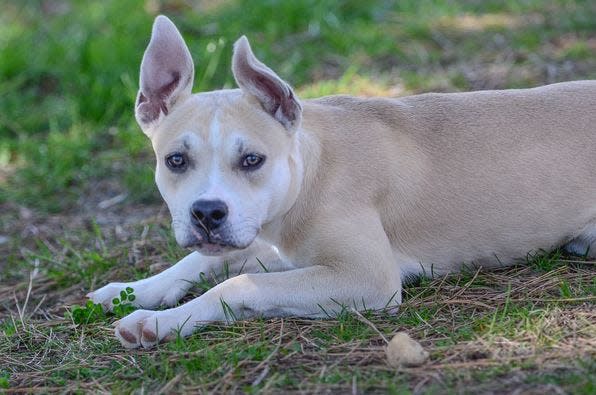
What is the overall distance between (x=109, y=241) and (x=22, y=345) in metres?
1.47

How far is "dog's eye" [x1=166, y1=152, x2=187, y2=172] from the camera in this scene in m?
4.28

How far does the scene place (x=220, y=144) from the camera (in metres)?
4.21

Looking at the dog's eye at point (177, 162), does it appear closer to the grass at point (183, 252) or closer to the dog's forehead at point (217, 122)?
the dog's forehead at point (217, 122)

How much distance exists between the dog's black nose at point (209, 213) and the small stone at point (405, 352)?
85 cm

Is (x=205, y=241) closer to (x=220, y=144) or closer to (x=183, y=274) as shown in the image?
(x=220, y=144)

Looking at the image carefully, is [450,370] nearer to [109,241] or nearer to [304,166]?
[304,166]

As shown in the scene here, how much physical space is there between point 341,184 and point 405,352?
3.38 ft

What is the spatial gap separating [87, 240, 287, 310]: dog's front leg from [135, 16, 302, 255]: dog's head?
0.60 metres

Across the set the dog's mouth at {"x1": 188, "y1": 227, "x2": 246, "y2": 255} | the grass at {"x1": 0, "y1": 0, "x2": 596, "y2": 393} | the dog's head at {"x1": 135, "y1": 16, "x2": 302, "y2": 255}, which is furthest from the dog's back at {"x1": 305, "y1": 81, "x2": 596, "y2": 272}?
the dog's mouth at {"x1": 188, "y1": 227, "x2": 246, "y2": 255}

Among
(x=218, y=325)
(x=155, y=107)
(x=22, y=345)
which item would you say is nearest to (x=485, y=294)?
Result: (x=218, y=325)

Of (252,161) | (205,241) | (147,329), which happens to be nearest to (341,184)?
(252,161)

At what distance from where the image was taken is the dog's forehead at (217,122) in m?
4.25

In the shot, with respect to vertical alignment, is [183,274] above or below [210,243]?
below

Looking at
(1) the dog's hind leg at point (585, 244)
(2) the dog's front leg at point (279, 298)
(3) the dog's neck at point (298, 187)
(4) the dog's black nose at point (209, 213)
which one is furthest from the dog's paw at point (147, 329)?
(1) the dog's hind leg at point (585, 244)
